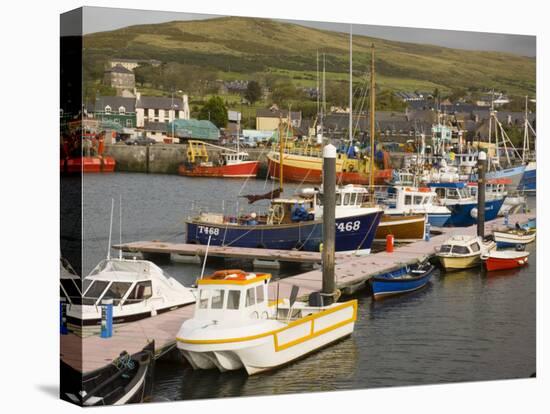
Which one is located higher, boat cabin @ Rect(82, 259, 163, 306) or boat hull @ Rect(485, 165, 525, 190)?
boat hull @ Rect(485, 165, 525, 190)

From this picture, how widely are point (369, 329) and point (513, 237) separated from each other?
299 inches

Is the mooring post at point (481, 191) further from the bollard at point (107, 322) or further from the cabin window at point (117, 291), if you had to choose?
the bollard at point (107, 322)

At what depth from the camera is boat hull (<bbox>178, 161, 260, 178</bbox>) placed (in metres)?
20.7

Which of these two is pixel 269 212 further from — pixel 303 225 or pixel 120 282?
pixel 120 282

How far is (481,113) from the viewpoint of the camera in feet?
72.2

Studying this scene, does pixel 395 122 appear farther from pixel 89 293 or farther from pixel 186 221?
pixel 89 293

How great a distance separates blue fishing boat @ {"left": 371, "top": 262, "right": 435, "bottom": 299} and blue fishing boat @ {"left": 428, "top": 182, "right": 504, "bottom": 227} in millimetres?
4920

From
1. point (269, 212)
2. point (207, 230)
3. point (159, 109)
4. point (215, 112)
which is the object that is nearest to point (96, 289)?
point (159, 109)

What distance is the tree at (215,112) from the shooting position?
746 inches

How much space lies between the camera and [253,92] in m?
19.7

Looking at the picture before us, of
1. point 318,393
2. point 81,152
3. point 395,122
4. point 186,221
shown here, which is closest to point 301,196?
point 395,122

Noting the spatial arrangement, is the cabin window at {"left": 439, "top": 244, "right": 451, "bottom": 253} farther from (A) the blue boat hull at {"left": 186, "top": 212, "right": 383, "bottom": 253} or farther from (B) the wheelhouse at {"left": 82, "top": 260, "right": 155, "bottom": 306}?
(B) the wheelhouse at {"left": 82, "top": 260, "right": 155, "bottom": 306}

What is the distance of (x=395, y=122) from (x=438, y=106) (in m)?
2.48

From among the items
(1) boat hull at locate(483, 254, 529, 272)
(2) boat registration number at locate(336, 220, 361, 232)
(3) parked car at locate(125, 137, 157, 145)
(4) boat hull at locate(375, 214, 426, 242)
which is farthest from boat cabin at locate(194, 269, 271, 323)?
(4) boat hull at locate(375, 214, 426, 242)
